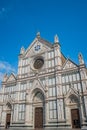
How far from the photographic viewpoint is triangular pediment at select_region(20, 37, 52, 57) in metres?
32.7

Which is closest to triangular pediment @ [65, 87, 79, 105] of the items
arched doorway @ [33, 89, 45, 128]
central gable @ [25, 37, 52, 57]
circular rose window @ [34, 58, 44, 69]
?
arched doorway @ [33, 89, 45, 128]

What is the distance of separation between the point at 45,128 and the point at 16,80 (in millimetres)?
12805

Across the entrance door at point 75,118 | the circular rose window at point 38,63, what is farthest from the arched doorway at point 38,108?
the entrance door at point 75,118

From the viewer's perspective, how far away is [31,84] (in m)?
30.9

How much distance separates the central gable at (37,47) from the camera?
3262cm

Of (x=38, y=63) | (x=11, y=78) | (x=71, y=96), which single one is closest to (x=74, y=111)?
(x=71, y=96)

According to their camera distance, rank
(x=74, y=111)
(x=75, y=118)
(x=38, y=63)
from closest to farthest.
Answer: (x=75, y=118) → (x=74, y=111) → (x=38, y=63)

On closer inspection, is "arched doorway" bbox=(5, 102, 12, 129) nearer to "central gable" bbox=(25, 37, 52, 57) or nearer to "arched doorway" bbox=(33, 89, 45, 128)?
"arched doorway" bbox=(33, 89, 45, 128)

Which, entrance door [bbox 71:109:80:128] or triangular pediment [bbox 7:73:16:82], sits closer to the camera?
entrance door [bbox 71:109:80:128]

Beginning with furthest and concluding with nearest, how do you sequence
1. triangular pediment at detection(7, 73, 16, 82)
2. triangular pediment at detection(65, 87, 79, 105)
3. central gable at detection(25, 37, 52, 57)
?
triangular pediment at detection(7, 73, 16, 82)
central gable at detection(25, 37, 52, 57)
triangular pediment at detection(65, 87, 79, 105)

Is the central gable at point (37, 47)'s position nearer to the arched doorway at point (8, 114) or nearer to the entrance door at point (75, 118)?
the arched doorway at point (8, 114)

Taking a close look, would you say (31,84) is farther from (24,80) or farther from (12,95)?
(12,95)

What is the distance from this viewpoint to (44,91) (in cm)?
2819

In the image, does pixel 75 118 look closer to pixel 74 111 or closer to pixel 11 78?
pixel 74 111
